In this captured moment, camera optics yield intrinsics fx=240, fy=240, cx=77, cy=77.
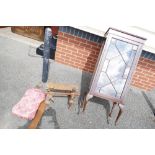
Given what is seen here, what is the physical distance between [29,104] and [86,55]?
6.54 feet

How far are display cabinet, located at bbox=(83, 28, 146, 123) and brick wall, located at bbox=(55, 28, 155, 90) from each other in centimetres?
120

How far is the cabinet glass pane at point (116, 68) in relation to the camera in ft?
14.8

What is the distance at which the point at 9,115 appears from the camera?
4828mm

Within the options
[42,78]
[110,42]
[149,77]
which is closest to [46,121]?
[42,78]

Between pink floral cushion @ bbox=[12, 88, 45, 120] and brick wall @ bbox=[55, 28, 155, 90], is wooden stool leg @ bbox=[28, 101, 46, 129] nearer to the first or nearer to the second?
pink floral cushion @ bbox=[12, 88, 45, 120]

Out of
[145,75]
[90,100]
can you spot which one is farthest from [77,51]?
[145,75]

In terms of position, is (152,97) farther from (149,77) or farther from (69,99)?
(69,99)

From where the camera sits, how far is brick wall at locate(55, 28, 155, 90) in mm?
5750

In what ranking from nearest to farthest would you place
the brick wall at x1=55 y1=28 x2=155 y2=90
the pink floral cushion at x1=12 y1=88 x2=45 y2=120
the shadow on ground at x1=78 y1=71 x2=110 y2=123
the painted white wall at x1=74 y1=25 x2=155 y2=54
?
1. the pink floral cushion at x1=12 y1=88 x2=45 y2=120
2. the painted white wall at x1=74 y1=25 x2=155 y2=54
3. the shadow on ground at x1=78 y1=71 x2=110 y2=123
4. the brick wall at x1=55 y1=28 x2=155 y2=90

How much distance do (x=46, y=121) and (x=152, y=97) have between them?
9.60 ft

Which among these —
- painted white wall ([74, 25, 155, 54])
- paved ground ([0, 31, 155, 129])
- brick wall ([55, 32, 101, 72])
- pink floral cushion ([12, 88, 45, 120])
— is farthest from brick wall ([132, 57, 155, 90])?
pink floral cushion ([12, 88, 45, 120])

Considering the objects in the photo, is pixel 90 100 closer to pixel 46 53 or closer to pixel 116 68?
pixel 116 68

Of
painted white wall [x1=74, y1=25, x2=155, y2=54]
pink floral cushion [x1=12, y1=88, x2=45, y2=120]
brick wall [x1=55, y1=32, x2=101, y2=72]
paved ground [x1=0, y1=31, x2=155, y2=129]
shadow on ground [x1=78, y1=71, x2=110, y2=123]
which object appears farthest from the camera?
brick wall [x1=55, y1=32, x2=101, y2=72]

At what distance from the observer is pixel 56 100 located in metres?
5.38
